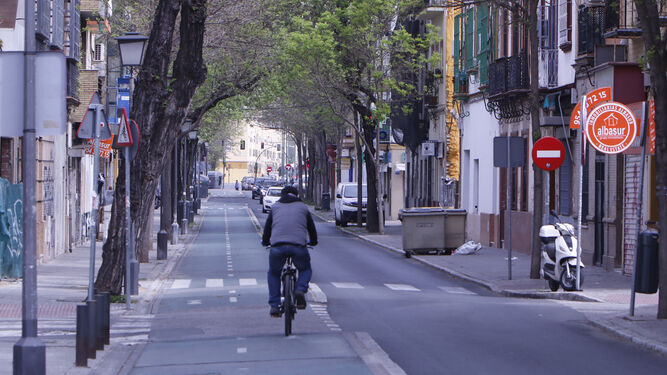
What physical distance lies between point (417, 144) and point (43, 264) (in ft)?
80.1

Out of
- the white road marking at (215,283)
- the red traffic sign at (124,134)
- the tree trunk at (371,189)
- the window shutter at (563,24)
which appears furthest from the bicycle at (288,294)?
the tree trunk at (371,189)

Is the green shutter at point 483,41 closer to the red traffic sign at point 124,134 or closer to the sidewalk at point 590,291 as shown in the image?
the sidewalk at point 590,291

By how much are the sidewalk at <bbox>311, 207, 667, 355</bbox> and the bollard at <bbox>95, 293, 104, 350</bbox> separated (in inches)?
223

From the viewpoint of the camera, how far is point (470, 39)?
39906mm

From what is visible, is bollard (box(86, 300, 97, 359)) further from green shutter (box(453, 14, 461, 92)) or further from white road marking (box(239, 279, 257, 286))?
green shutter (box(453, 14, 461, 92))

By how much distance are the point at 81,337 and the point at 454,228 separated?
21.9 meters

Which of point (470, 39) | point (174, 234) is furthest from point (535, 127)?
point (174, 234)

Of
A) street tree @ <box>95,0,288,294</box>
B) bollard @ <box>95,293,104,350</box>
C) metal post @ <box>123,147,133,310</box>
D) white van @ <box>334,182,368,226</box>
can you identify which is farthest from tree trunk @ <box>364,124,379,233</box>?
bollard @ <box>95,293,104,350</box>

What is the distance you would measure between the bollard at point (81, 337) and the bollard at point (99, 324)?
608mm

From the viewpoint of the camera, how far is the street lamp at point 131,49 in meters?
21.0

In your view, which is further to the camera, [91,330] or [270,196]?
[270,196]

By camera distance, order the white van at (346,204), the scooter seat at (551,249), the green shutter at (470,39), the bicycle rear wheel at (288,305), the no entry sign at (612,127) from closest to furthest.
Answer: the bicycle rear wheel at (288,305) → the no entry sign at (612,127) → the scooter seat at (551,249) → the green shutter at (470,39) → the white van at (346,204)

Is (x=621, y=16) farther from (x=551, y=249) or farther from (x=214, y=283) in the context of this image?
(x=214, y=283)

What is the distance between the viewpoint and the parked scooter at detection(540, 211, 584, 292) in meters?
19.2
